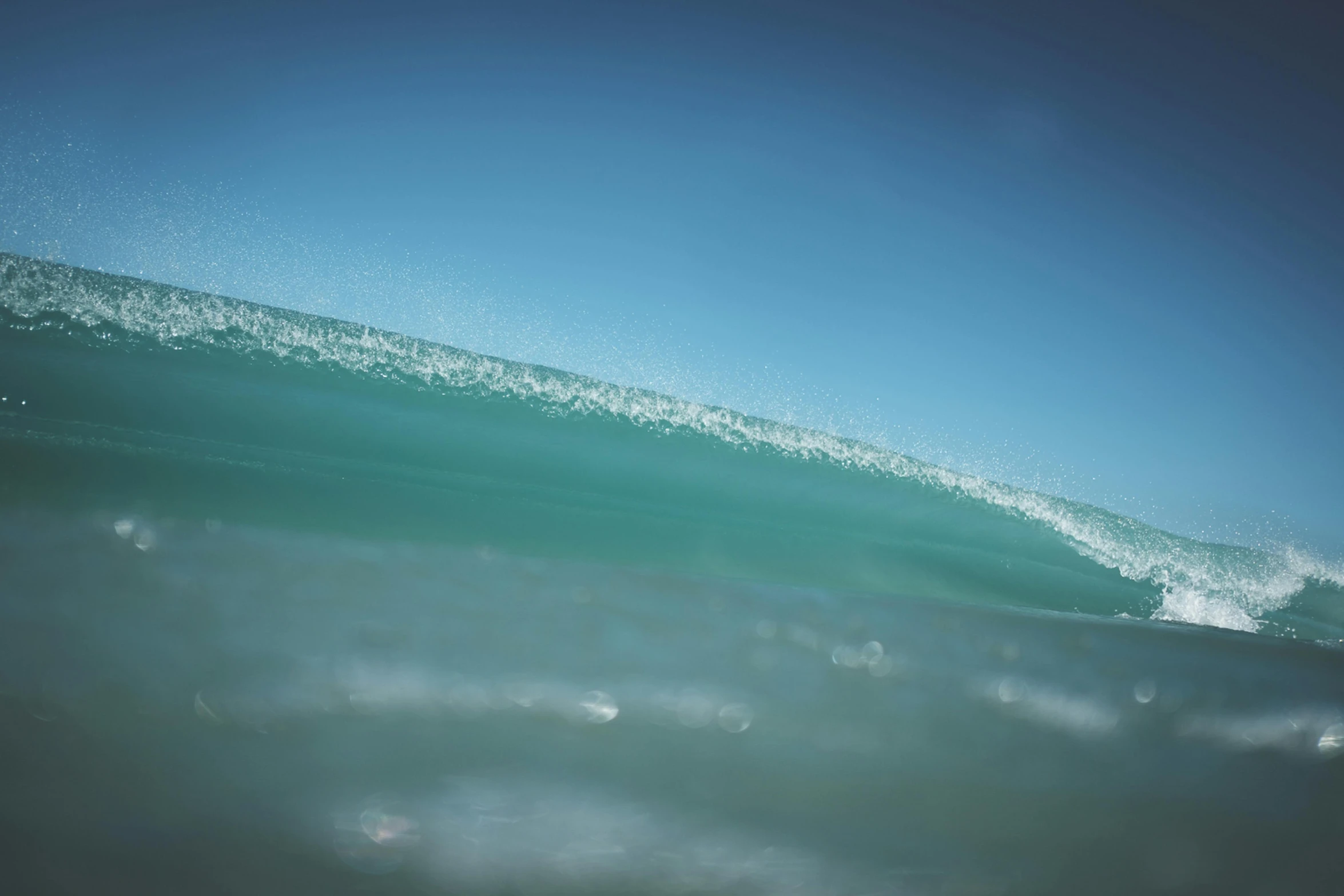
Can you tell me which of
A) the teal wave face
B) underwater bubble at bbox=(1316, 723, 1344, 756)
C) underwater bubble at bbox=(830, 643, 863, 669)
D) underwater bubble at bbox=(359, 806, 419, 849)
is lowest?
underwater bubble at bbox=(359, 806, 419, 849)

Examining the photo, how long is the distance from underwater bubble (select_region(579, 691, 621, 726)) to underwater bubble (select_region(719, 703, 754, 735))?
0.16 feet

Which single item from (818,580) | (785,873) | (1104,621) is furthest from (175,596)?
(818,580)

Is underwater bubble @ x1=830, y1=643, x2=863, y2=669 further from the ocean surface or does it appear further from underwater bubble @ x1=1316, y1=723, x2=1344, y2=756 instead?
underwater bubble @ x1=1316, y1=723, x2=1344, y2=756

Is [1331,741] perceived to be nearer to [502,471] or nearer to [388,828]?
[388,828]

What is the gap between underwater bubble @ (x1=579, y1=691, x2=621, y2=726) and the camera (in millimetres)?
291

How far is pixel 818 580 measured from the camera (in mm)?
1828

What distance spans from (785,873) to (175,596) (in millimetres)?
310

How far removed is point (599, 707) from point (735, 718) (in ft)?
0.21

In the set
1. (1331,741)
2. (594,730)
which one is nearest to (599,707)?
(594,730)

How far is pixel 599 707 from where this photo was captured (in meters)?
0.29

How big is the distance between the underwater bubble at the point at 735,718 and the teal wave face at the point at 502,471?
0.41 ft

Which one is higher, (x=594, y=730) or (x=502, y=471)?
(x=502, y=471)

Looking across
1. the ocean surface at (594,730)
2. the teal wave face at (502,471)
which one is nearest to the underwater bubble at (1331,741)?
the ocean surface at (594,730)

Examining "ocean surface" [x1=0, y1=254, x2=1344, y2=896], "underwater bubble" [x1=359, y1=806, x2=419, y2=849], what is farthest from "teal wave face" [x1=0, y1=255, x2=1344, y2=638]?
"underwater bubble" [x1=359, y1=806, x2=419, y2=849]
